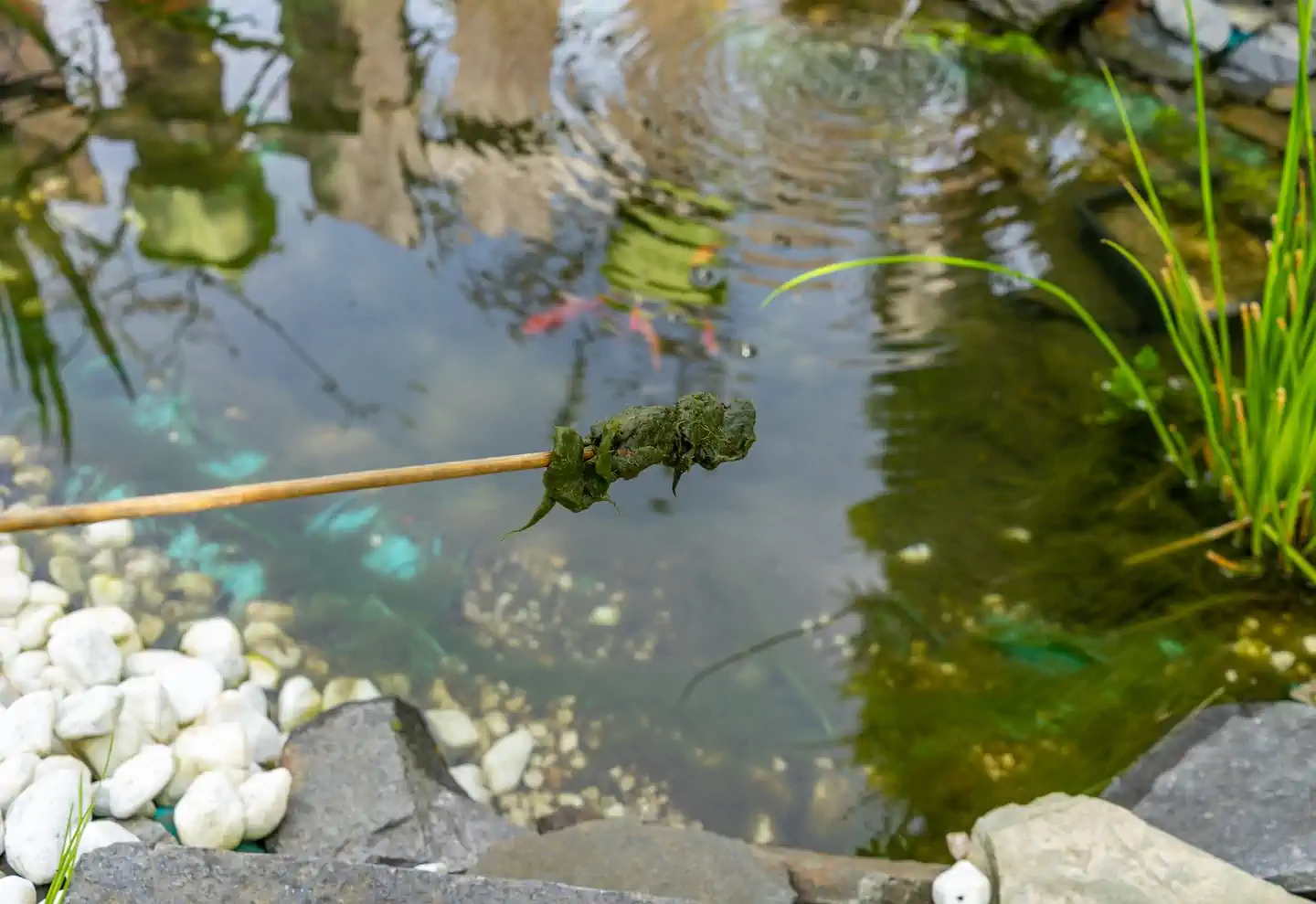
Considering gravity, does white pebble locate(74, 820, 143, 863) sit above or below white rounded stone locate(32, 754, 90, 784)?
below

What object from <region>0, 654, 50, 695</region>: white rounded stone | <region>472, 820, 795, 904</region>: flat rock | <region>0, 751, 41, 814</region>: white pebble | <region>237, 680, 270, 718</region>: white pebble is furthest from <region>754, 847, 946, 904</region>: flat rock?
<region>0, 654, 50, 695</region>: white rounded stone

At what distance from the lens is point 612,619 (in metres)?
2.20

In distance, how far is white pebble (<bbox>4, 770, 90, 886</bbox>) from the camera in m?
1.54

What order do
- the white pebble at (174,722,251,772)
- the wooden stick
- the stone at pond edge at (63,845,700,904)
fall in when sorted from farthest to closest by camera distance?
the white pebble at (174,722,251,772) < the stone at pond edge at (63,845,700,904) < the wooden stick

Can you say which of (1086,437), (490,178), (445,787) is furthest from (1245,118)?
(445,787)

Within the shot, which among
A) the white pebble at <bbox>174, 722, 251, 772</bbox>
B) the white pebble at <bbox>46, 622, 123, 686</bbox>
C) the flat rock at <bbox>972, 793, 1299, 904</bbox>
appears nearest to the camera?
the flat rock at <bbox>972, 793, 1299, 904</bbox>

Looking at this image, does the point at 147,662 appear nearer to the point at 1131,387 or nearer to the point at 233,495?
the point at 233,495

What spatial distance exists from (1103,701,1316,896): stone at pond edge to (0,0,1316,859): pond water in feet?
0.56

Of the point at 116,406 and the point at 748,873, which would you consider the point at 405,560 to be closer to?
the point at 116,406

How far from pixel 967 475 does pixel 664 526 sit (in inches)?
29.0

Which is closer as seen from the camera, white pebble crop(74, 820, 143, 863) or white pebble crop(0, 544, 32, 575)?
white pebble crop(74, 820, 143, 863)

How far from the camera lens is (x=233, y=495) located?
1080mm

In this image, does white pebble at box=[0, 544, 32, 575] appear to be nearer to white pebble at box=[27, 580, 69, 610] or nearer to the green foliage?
white pebble at box=[27, 580, 69, 610]

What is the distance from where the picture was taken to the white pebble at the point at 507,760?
77.2 inches
